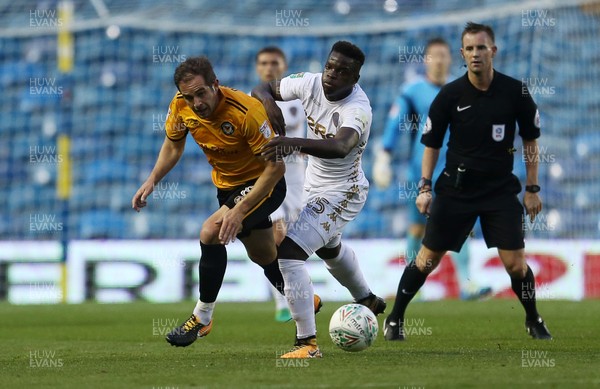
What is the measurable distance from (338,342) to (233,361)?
75cm

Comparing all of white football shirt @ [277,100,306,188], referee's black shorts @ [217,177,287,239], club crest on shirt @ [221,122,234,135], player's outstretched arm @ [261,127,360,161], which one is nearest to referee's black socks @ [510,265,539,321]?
referee's black shorts @ [217,177,287,239]

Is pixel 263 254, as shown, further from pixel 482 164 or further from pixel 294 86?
pixel 482 164

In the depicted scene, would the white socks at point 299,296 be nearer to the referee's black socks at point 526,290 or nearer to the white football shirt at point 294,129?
the referee's black socks at point 526,290

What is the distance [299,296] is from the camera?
269 inches

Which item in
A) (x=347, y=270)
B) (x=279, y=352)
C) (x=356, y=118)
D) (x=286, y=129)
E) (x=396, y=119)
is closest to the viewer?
(x=356, y=118)

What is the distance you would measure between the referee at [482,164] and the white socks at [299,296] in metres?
1.52

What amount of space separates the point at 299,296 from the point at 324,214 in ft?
2.30

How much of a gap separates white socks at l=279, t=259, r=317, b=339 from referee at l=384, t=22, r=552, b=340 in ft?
4.98

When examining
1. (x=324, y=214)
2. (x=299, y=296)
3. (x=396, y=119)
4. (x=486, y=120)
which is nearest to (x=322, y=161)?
(x=324, y=214)

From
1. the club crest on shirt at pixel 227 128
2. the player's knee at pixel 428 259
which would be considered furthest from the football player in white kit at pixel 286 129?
the club crest on shirt at pixel 227 128

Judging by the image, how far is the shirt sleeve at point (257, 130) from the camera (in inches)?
275

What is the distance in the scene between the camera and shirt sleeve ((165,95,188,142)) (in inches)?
289

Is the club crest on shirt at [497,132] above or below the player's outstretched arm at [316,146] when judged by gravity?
above

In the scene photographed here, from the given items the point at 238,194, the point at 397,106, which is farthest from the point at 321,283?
the point at 238,194
